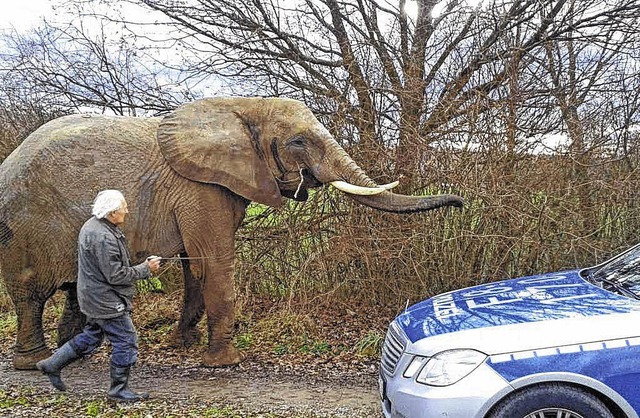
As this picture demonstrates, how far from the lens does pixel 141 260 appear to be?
6.97 m

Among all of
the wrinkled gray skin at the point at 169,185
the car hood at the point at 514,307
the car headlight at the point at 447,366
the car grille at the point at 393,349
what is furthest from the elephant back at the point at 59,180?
the car headlight at the point at 447,366

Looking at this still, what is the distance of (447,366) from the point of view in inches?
163

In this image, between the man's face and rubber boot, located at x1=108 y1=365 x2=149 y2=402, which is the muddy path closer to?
rubber boot, located at x1=108 y1=365 x2=149 y2=402

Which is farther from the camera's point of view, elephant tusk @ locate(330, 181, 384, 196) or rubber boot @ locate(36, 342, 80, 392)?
elephant tusk @ locate(330, 181, 384, 196)

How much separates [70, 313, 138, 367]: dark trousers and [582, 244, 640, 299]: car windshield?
367cm

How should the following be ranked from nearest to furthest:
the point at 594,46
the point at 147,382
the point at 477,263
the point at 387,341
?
the point at 387,341 → the point at 147,382 → the point at 477,263 → the point at 594,46

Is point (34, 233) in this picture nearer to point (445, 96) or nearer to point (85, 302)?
point (85, 302)

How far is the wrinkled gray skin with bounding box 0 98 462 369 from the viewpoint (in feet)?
22.1

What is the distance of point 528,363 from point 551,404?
0.26 m

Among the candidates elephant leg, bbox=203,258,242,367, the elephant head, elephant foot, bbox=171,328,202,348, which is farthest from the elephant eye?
elephant foot, bbox=171,328,202,348

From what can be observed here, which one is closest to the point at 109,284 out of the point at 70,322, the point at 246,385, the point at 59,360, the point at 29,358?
the point at 59,360

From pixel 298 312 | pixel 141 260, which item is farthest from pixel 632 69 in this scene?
pixel 141 260

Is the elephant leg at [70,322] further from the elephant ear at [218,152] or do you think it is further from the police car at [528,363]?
the police car at [528,363]

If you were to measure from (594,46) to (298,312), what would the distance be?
5041 millimetres
